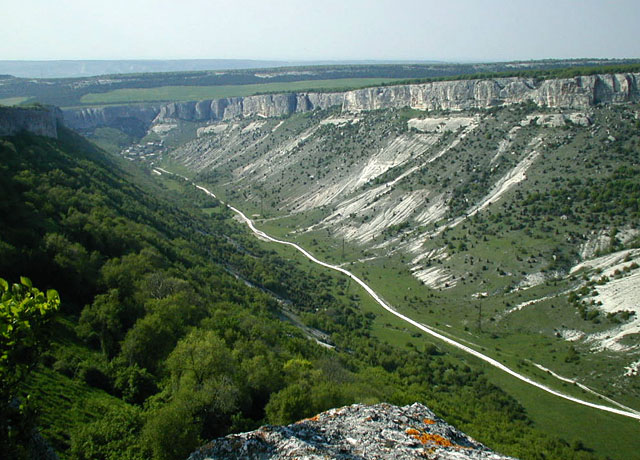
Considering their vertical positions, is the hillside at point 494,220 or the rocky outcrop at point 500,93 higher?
the rocky outcrop at point 500,93

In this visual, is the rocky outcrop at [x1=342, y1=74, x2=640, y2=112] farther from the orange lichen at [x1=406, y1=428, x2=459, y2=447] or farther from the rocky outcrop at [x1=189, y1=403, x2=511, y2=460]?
the orange lichen at [x1=406, y1=428, x2=459, y2=447]

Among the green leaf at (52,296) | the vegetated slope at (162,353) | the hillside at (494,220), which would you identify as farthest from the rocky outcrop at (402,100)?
the green leaf at (52,296)

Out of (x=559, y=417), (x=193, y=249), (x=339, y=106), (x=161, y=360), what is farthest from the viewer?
(x=339, y=106)

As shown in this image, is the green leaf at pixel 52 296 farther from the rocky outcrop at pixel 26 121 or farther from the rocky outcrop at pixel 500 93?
the rocky outcrop at pixel 500 93

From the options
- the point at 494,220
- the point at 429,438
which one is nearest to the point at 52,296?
the point at 429,438

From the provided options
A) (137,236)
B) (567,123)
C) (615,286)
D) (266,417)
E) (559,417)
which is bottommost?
(559,417)

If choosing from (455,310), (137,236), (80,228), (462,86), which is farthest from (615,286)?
(462,86)

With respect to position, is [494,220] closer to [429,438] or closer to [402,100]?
[429,438]

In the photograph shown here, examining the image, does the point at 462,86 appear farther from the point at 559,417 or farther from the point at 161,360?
the point at 161,360
